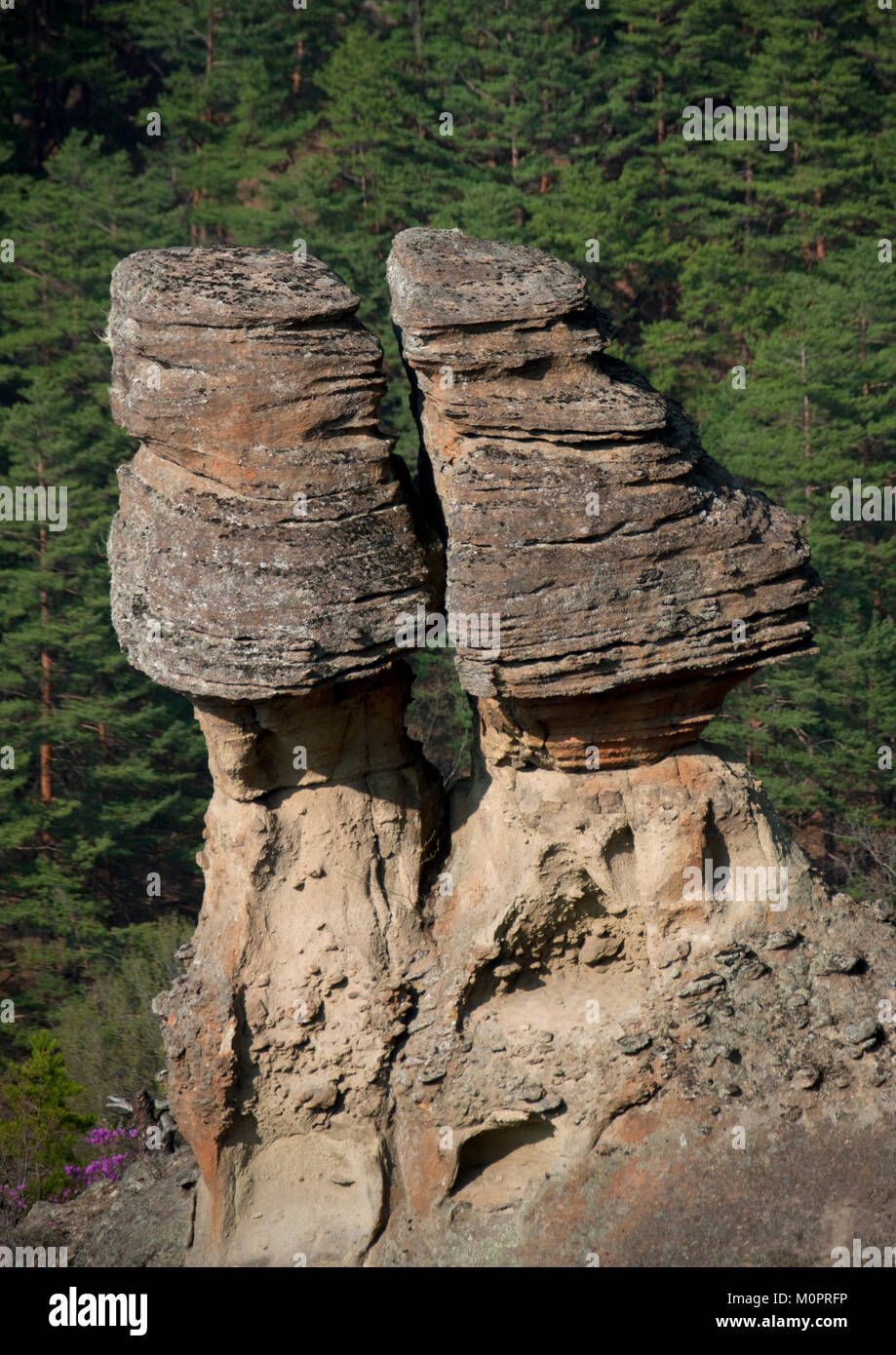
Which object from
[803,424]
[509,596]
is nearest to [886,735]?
[803,424]

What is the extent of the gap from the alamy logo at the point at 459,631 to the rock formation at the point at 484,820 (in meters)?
0.06

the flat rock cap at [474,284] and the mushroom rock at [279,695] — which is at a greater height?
the flat rock cap at [474,284]

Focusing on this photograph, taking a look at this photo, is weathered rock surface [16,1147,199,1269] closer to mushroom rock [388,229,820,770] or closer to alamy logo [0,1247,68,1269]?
alamy logo [0,1247,68,1269]

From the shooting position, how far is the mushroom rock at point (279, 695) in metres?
9.82

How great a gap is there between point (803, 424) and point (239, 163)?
1648 centimetres

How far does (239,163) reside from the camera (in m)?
36.5

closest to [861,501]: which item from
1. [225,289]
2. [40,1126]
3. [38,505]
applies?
[38,505]

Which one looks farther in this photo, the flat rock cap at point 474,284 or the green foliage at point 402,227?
the green foliage at point 402,227

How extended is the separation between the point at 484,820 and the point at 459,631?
2062 millimetres

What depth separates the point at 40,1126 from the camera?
697 inches

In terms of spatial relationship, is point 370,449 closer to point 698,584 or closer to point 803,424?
point 698,584

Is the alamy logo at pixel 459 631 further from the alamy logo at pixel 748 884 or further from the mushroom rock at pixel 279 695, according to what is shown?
the alamy logo at pixel 748 884

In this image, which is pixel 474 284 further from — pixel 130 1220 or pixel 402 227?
pixel 402 227

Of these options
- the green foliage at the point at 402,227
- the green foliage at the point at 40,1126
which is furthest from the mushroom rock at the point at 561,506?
the green foliage at the point at 402,227
